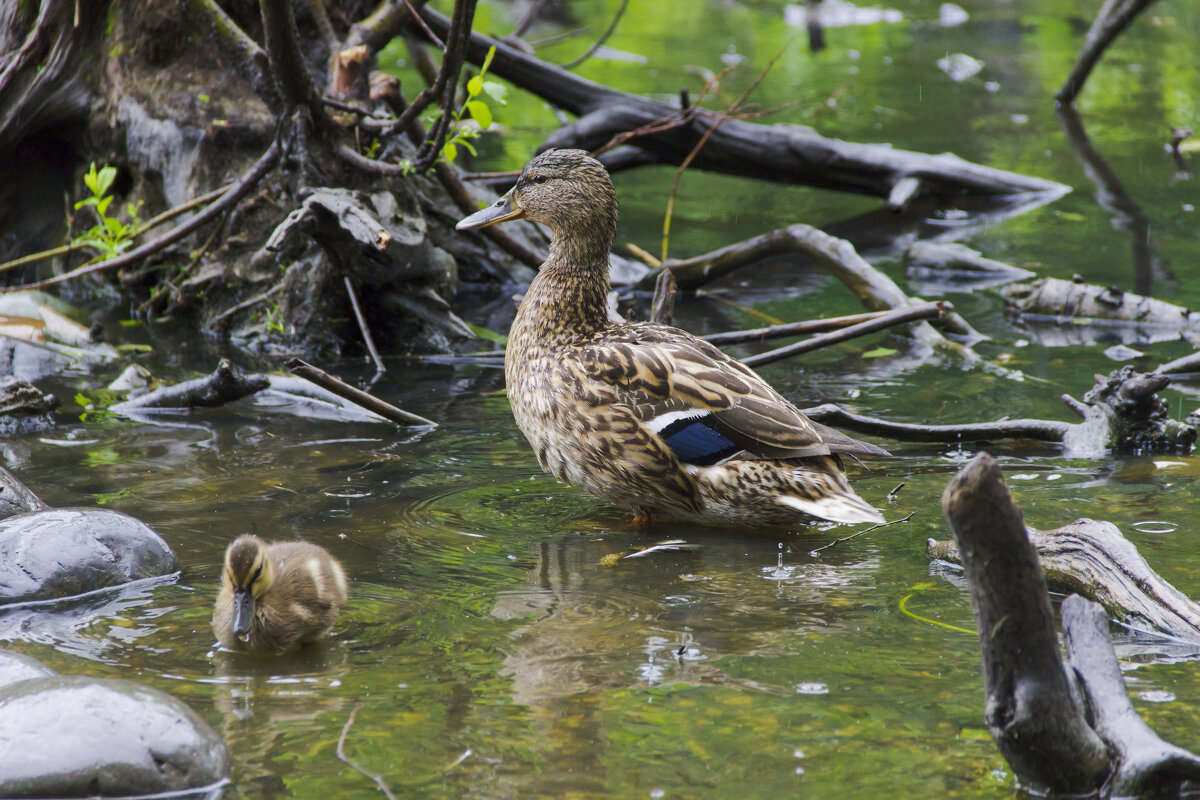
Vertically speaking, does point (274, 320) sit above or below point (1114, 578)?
above

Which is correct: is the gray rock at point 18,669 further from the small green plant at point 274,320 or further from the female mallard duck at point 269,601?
the small green plant at point 274,320

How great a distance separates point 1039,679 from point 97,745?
7.21 feet

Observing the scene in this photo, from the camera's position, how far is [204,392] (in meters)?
6.51

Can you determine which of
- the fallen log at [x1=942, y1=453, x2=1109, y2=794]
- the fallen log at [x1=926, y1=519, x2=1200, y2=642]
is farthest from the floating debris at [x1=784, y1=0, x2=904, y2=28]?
the fallen log at [x1=942, y1=453, x2=1109, y2=794]

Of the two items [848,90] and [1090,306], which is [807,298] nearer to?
[1090,306]

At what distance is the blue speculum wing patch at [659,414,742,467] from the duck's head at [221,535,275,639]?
1714 mm

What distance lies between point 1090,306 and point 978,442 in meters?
2.81

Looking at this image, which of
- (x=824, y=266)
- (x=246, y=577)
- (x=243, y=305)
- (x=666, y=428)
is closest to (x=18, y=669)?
(x=246, y=577)

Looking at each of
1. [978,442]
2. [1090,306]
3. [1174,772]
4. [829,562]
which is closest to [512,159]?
[1090,306]

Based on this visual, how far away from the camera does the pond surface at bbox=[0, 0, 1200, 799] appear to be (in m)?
3.25

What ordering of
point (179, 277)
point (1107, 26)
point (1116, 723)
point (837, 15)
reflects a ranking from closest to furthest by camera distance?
point (1116, 723)
point (179, 277)
point (1107, 26)
point (837, 15)

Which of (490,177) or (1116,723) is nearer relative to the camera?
(1116,723)

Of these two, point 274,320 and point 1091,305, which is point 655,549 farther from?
point 1091,305

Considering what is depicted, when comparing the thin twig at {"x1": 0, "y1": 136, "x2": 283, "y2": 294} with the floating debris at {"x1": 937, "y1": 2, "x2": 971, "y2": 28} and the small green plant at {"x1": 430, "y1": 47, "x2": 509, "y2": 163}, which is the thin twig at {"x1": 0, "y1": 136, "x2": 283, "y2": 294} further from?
the floating debris at {"x1": 937, "y1": 2, "x2": 971, "y2": 28}
